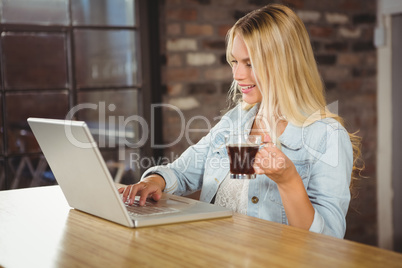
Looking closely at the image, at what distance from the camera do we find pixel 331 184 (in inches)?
65.3

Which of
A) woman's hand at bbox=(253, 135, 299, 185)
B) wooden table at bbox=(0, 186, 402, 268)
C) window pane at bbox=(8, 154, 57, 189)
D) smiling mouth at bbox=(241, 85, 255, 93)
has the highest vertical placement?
smiling mouth at bbox=(241, 85, 255, 93)

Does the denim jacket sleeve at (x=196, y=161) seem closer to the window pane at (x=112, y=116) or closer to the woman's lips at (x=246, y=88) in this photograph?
the woman's lips at (x=246, y=88)

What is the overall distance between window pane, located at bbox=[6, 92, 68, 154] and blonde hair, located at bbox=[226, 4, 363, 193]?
1419 mm

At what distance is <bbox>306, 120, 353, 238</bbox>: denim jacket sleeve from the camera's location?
5.28 feet

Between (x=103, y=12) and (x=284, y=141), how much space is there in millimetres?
1592

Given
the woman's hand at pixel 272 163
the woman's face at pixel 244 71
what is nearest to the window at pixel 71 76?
the woman's face at pixel 244 71

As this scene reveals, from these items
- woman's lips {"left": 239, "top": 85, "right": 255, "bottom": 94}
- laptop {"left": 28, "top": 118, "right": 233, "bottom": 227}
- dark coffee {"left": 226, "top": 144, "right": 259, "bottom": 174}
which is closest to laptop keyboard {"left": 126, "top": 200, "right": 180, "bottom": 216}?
laptop {"left": 28, "top": 118, "right": 233, "bottom": 227}

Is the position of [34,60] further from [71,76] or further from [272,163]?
[272,163]

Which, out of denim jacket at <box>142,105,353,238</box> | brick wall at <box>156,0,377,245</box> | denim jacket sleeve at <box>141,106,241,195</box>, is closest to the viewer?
denim jacket at <box>142,105,353,238</box>

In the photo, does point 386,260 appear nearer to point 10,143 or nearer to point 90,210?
point 90,210

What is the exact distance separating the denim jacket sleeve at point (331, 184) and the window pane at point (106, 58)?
1643 millimetres

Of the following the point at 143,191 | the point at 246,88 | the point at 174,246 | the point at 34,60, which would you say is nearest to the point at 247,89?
the point at 246,88

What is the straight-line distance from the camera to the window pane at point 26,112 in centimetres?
283

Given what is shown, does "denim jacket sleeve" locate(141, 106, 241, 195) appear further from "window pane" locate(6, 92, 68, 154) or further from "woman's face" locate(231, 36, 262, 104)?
"window pane" locate(6, 92, 68, 154)
